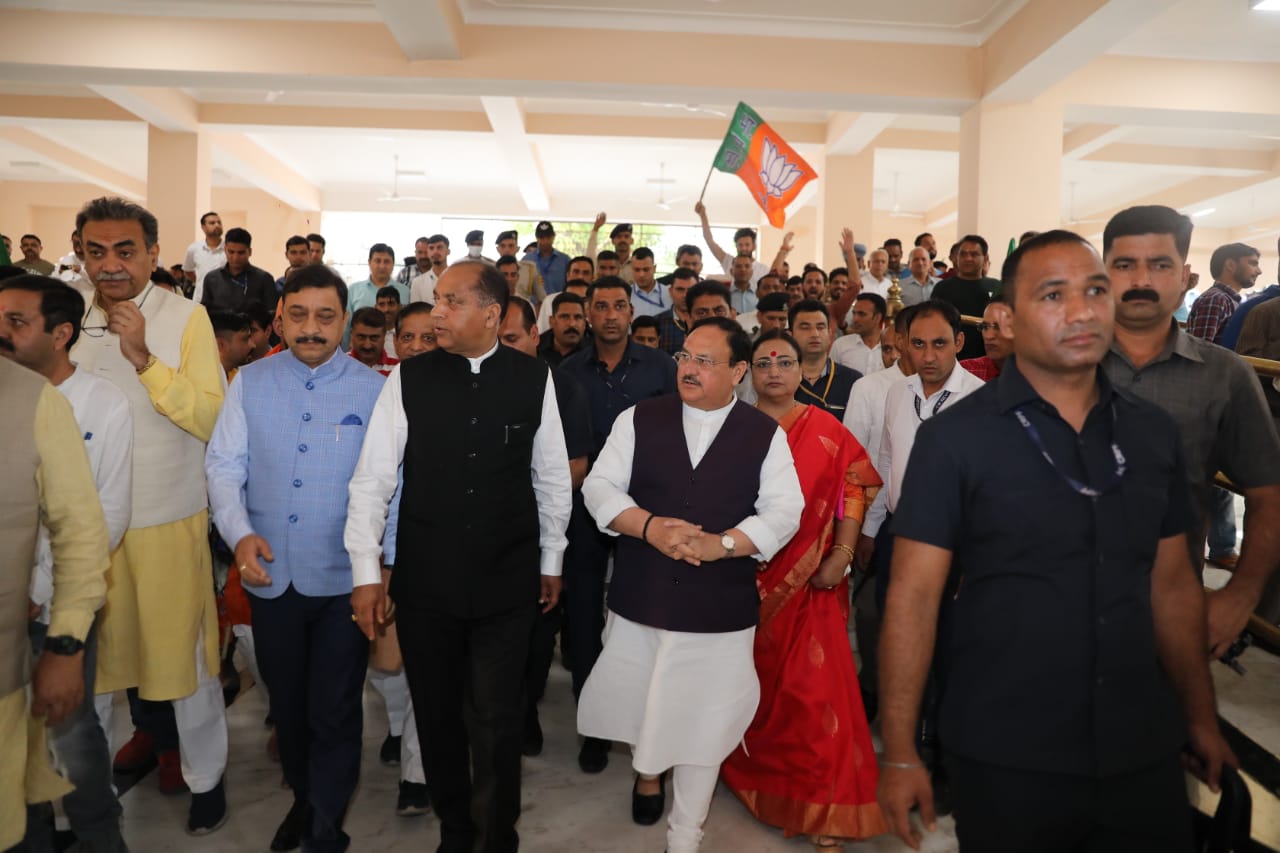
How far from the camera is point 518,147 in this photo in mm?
11797

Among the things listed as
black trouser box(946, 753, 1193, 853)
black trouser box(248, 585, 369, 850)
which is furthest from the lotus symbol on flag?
black trouser box(946, 753, 1193, 853)

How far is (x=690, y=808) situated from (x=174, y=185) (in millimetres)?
11247

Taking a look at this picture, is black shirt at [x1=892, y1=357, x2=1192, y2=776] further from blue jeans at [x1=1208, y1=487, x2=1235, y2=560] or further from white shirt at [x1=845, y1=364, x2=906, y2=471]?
blue jeans at [x1=1208, y1=487, x2=1235, y2=560]

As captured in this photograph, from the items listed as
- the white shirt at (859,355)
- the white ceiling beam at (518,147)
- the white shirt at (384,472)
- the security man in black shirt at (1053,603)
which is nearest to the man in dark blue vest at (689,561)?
the white shirt at (384,472)

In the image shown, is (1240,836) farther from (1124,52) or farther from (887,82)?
(1124,52)

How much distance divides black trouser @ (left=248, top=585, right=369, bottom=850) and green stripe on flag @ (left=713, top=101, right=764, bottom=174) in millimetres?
5699

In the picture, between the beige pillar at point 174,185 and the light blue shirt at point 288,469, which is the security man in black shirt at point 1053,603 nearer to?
the light blue shirt at point 288,469

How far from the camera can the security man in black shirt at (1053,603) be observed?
4.86 feet

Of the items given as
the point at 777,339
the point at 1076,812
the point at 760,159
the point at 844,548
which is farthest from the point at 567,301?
the point at 760,159

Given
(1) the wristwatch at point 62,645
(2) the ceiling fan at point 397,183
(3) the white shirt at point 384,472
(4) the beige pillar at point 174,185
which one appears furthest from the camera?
(2) the ceiling fan at point 397,183

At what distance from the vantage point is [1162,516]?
157 centimetres

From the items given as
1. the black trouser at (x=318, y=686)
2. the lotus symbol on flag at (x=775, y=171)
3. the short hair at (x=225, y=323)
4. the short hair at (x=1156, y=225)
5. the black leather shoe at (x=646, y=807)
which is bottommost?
the black leather shoe at (x=646, y=807)

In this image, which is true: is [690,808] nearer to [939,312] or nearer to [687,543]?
[687,543]

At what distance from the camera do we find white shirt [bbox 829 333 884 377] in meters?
5.50
